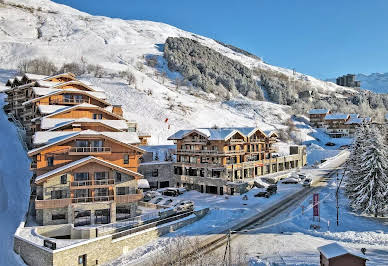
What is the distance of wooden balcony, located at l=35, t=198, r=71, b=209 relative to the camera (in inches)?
1355

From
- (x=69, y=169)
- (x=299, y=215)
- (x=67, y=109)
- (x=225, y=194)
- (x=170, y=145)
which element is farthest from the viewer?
(x=170, y=145)

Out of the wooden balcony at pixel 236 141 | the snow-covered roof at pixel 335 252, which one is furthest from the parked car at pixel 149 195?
the snow-covered roof at pixel 335 252

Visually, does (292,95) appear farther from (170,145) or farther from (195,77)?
(170,145)

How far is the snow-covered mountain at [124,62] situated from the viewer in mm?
102188

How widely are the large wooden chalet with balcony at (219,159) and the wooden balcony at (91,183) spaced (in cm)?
2337

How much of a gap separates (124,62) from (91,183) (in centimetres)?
11771

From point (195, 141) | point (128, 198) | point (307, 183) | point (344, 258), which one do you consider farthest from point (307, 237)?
point (195, 141)

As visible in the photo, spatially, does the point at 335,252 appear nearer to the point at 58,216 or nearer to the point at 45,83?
the point at 58,216

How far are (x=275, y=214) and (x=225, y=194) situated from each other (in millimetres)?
14109

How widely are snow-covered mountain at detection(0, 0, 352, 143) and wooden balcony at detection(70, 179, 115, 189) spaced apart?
4438 centimetres

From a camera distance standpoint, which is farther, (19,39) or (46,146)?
(19,39)

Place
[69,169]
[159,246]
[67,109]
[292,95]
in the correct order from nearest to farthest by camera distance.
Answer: [159,246], [69,169], [67,109], [292,95]

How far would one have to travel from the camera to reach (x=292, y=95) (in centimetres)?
18088

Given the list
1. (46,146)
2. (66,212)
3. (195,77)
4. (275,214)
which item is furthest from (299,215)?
(195,77)
